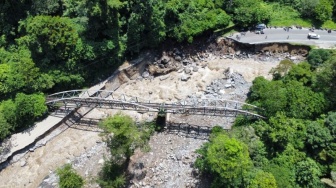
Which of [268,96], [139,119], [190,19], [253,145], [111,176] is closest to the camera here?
[253,145]

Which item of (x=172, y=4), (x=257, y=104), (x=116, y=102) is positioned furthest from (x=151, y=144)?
(x=172, y=4)

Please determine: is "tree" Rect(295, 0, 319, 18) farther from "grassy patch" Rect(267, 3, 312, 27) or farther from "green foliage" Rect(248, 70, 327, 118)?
"green foliage" Rect(248, 70, 327, 118)

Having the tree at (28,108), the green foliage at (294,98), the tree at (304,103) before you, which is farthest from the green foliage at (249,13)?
the tree at (28,108)

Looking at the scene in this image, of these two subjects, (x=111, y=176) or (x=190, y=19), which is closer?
(x=111, y=176)

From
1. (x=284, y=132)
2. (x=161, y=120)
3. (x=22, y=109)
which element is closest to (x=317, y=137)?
(x=284, y=132)

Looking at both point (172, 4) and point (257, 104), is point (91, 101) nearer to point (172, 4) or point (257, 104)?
point (172, 4)

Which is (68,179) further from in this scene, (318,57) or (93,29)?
(318,57)

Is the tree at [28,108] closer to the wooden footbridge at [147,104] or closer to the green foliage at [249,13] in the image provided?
the wooden footbridge at [147,104]
